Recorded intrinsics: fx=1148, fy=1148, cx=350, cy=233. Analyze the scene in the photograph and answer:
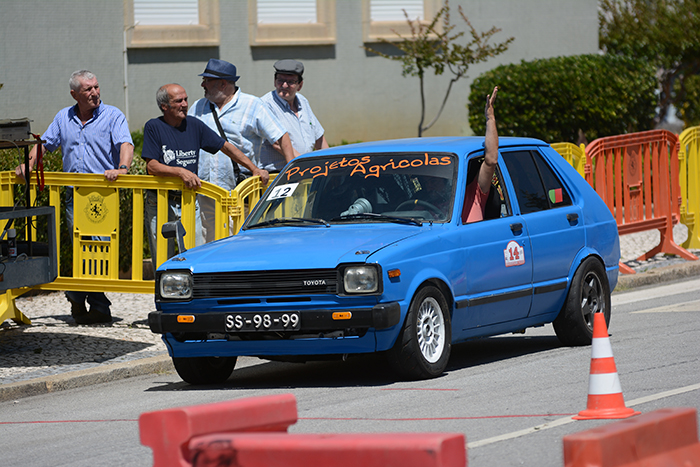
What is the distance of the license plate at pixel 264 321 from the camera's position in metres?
7.13

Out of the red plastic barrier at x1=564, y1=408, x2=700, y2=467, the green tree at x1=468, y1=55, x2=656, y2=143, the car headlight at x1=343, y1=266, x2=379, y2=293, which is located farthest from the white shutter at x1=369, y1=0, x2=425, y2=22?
the red plastic barrier at x1=564, y1=408, x2=700, y2=467

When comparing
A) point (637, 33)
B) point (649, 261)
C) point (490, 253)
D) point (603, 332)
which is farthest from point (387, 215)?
point (637, 33)

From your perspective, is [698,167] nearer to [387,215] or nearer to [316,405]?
[387,215]

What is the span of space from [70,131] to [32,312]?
213cm

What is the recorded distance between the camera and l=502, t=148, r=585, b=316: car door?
8453 mm

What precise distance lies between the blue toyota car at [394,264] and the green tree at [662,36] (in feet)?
57.1

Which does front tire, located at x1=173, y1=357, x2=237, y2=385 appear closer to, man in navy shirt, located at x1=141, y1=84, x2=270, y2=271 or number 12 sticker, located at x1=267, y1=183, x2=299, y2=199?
number 12 sticker, located at x1=267, y1=183, x2=299, y2=199

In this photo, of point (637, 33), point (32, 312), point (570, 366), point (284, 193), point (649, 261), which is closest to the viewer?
point (570, 366)

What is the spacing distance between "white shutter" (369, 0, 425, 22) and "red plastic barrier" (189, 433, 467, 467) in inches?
675

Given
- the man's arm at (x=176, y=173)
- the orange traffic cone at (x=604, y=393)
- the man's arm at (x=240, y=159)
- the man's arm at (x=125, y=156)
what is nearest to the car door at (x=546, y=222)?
the orange traffic cone at (x=604, y=393)

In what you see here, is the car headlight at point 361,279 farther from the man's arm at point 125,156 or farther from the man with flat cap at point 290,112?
the man with flat cap at point 290,112

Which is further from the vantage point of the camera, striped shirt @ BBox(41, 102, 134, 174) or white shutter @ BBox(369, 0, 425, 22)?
white shutter @ BBox(369, 0, 425, 22)

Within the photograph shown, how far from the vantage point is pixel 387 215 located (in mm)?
7984

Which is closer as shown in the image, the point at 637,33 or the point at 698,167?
the point at 698,167
